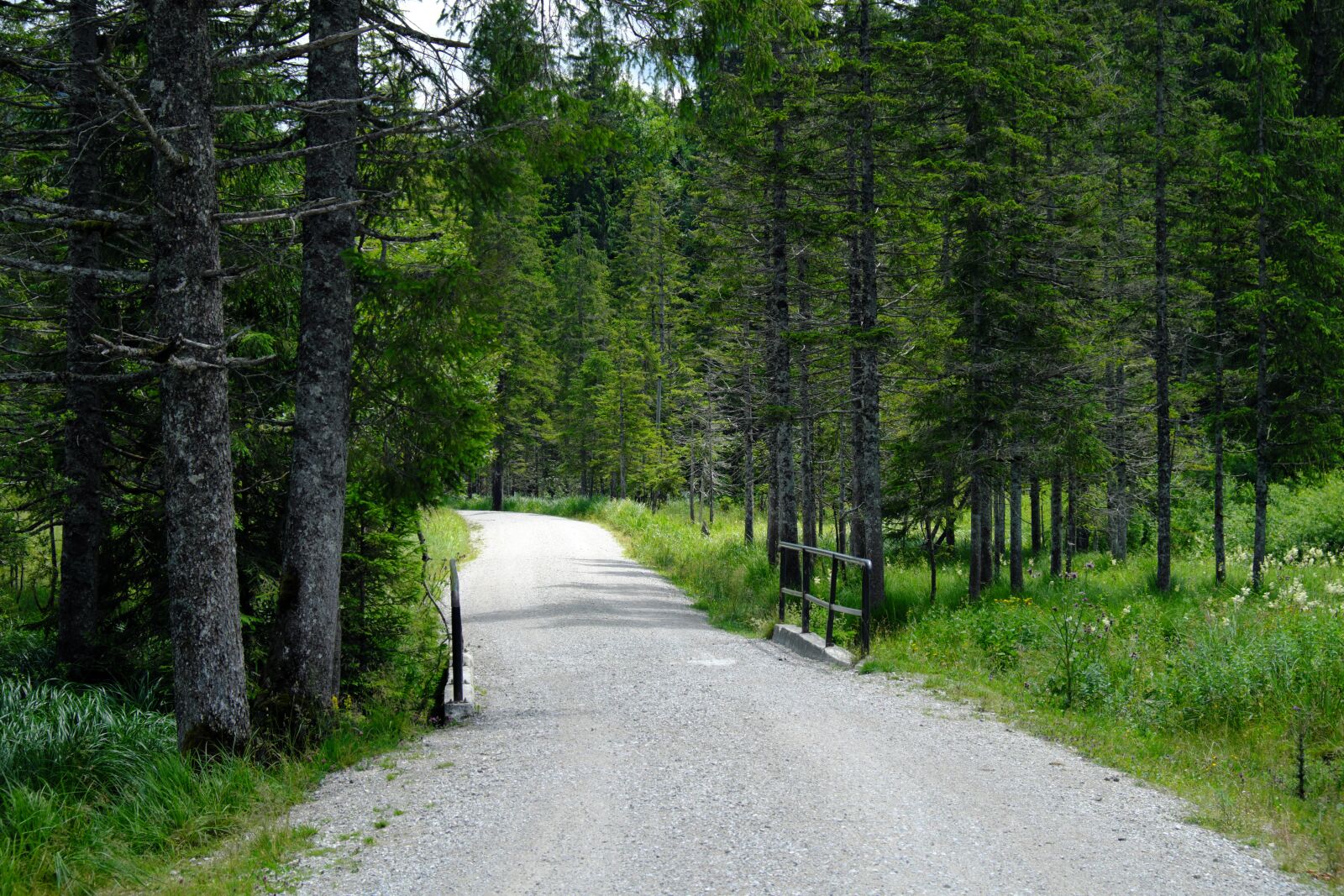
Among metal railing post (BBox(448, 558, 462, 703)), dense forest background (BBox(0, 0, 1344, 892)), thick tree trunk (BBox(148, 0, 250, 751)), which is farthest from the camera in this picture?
metal railing post (BBox(448, 558, 462, 703))

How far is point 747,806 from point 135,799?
3974 mm

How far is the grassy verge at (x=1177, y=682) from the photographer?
6.26 metres

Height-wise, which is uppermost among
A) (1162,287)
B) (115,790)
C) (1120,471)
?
(1162,287)

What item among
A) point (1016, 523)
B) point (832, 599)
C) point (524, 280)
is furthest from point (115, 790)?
point (1016, 523)

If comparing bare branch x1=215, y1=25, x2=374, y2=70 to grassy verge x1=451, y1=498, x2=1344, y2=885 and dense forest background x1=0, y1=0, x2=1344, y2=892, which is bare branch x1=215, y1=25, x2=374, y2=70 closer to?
dense forest background x1=0, y1=0, x2=1344, y2=892

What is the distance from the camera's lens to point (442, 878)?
4934mm

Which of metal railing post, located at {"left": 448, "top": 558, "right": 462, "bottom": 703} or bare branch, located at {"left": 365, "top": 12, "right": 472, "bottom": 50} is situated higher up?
bare branch, located at {"left": 365, "top": 12, "right": 472, "bottom": 50}

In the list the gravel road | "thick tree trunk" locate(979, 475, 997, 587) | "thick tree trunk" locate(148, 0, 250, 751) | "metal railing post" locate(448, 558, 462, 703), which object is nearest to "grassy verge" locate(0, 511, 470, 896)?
the gravel road

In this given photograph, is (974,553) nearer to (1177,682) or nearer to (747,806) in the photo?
(1177,682)

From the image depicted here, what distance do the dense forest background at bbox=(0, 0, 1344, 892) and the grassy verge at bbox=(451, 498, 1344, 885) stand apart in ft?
8.92

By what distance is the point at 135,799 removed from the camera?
19.4ft

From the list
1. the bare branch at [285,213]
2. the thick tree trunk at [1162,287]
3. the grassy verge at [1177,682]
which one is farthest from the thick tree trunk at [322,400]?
the thick tree trunk at [1162,287]

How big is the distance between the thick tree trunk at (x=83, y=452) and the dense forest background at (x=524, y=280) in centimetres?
4

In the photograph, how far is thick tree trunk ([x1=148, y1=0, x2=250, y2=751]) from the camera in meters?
6.68
